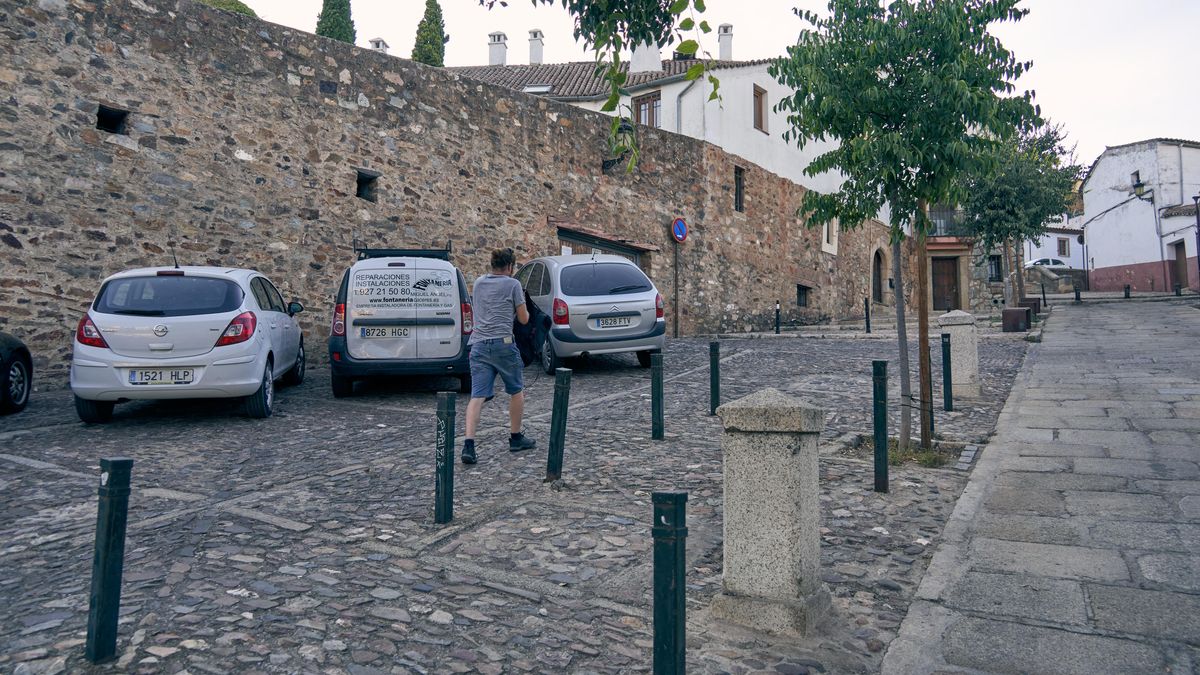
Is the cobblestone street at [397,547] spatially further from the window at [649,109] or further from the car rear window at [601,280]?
the window at [649,109]

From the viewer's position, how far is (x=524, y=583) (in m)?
3.72

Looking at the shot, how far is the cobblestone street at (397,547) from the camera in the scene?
3.04 metres

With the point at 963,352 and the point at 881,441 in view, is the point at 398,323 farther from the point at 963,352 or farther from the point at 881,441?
the point at 963,352

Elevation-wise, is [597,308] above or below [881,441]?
above

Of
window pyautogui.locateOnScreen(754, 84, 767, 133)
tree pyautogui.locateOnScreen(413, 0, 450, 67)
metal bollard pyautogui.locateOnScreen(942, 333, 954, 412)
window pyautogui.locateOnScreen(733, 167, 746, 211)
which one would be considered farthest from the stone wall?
tree pyautogui.locateOnScreen(413, 0, 450, 67)

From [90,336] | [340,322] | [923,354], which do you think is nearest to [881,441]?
[923,354]

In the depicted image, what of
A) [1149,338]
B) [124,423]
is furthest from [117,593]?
[1149,338]

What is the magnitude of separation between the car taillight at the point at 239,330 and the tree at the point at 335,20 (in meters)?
27.6

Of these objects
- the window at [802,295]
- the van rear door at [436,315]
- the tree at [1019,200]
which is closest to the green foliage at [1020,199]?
the tree at [1019,200]

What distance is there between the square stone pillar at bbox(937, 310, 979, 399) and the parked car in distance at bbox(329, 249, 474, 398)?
5.63m

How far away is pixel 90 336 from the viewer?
7.14 metres

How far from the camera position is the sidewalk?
3.02 meters

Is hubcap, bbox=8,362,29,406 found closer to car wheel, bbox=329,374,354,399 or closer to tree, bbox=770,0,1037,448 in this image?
car wheel, bbox=329,374,354,399

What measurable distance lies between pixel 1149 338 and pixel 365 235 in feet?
47.4
